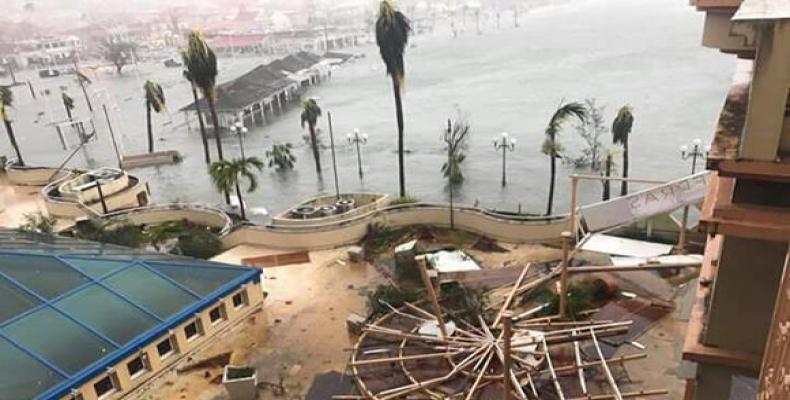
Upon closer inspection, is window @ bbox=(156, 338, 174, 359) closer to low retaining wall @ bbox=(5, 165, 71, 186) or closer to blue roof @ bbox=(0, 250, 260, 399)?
blue roof @ bbox=(0, 250, 260, 399)

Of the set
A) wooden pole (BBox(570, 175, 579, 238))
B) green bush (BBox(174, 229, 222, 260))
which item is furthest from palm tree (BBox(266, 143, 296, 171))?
wooden pole (BBox(570, 175, 579, 238))

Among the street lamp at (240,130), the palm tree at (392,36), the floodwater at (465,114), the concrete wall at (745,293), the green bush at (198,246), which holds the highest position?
the palm tree at (392,36)

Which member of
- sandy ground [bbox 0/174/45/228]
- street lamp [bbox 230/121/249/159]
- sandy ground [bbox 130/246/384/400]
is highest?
sandy ground [bbox 130/246/384/400]

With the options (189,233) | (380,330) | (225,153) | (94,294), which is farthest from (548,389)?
(225,153)

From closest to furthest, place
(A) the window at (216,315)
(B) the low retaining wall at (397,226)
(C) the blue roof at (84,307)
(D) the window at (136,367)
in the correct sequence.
Answer: (C) the blue roof at (84,307)
(D) the window at (136,367)
(A) the window at (216,315)
(B) the low retaining wall at (397,226)

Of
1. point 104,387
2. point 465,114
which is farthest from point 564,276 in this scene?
point 465,114

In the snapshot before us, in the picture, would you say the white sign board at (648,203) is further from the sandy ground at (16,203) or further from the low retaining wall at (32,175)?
the low retaining wall at (32,175)

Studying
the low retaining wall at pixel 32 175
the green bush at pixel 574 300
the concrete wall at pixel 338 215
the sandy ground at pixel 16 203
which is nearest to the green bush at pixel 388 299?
the green bush at pixel 574 300
